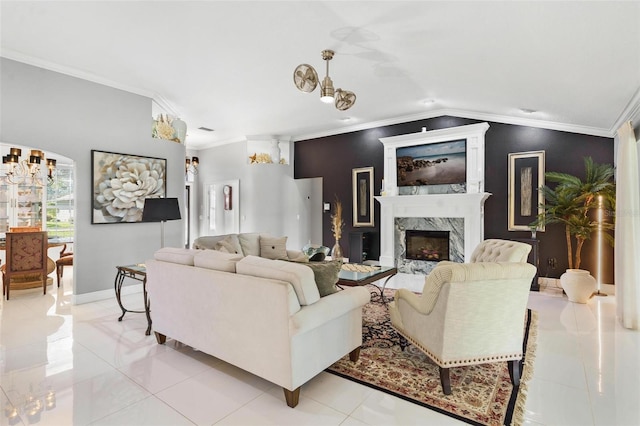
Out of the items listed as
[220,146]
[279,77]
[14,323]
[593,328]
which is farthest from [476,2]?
[220,146]

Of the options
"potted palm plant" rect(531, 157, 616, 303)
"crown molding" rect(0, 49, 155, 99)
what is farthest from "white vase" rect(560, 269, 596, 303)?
"crown molding" rect(0, 49, 155, 99)

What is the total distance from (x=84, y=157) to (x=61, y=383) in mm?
3323

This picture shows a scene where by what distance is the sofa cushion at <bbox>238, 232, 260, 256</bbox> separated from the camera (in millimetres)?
5387

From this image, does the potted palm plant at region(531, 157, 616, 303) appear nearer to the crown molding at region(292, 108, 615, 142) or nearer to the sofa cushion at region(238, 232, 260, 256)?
the crown molding at region(292, 108, 615, 142)

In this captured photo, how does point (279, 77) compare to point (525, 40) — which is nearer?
point (525, 40)

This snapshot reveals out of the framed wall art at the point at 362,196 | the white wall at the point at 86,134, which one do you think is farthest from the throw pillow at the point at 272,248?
the framed wall art at the point at 362,196

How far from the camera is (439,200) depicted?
6.14 meters

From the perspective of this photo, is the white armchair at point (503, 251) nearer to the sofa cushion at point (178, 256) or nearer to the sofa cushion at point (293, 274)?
the sofa cushion at point (293, 274)

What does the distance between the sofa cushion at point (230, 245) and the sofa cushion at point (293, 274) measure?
2.21m

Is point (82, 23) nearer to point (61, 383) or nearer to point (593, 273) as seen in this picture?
point (61, 383)

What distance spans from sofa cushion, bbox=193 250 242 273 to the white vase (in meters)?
4.59

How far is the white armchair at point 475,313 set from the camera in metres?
2.22

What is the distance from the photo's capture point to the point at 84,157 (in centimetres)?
468

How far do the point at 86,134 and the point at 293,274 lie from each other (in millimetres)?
A: 4275
